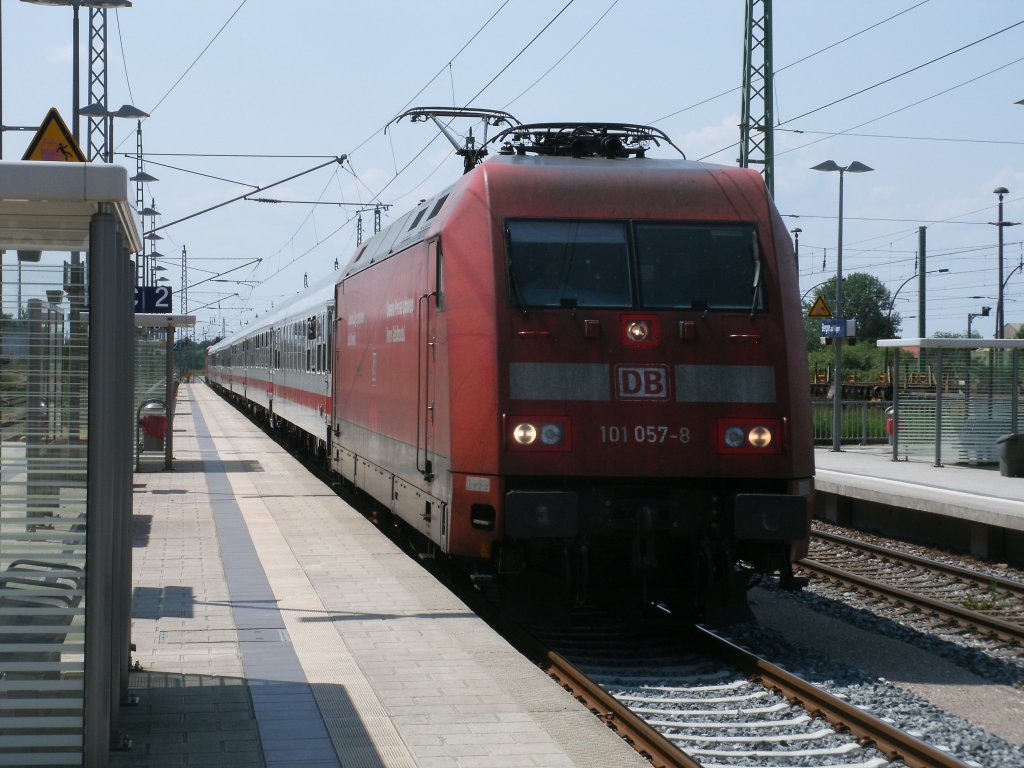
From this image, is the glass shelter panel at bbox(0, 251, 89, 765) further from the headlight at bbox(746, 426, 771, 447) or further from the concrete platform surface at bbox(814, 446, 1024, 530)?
the concrete platform surface at bbox(814, 446, 1024, 530)

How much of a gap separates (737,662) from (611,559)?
3.55 feet

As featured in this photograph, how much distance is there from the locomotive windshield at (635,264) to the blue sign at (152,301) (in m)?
13.7

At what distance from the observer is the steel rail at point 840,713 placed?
20.4 ft

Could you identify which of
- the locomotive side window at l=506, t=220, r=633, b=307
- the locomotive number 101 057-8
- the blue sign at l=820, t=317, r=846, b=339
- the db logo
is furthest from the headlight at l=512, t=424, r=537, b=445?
the blue sign at l=820, t=317, r=846, b=339

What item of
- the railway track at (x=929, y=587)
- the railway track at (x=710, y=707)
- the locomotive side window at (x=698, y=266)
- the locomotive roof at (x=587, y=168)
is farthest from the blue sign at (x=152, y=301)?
the locomotive side window at (x=698, y=266)

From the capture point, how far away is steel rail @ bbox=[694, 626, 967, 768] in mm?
6227

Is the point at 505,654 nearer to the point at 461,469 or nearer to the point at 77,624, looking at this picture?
the point at 461,469

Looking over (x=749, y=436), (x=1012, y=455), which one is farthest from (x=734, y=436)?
(x=1012, y=455)

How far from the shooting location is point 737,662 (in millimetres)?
8344

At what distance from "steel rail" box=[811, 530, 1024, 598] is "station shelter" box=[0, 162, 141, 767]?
9236 mm

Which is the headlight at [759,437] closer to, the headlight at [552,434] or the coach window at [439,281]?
the headlight at [552,434]

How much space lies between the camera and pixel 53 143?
29.7 feet

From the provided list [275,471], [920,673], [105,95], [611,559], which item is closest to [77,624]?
[611,559]

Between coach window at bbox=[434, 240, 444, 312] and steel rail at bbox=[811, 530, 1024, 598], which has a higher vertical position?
coach window at bbox=[434, 240, 444, 312]
